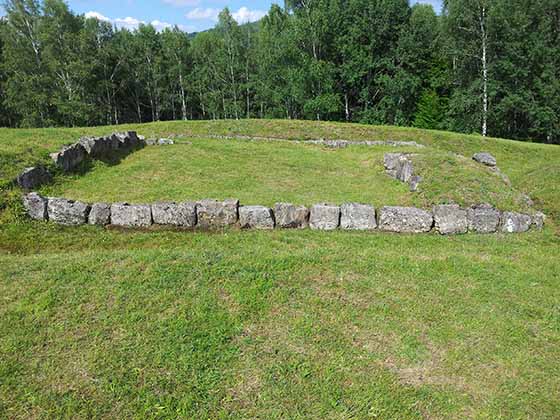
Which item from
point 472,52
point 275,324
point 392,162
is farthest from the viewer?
point 472,52

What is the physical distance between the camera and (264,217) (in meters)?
10.2

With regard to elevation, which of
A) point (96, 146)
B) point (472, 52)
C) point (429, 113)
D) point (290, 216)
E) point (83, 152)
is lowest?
point (290, 216)

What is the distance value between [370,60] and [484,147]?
19.8 meters

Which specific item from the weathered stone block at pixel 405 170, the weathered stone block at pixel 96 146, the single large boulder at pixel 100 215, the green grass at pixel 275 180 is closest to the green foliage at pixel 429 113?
the green grass at pixel 275 180

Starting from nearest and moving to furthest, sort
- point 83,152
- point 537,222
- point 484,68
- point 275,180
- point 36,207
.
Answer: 1. point 36,207
2. point 537,222
3. point 275,180
4. point 83,152
5. point 484,68

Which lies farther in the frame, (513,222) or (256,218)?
(513,222)

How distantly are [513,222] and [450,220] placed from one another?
1.80 m

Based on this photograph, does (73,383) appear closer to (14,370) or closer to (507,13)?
(14,370)

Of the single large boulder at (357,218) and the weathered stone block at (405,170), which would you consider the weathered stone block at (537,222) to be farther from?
the single large boulder at (357,218)

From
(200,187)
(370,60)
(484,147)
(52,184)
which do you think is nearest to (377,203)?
(200,187)

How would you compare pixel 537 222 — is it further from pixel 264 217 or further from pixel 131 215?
pixel 131 215

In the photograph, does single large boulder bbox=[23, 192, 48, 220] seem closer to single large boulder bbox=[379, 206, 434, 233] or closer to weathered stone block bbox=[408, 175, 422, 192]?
single large boulder bbox=[379, 206, 434, 233]

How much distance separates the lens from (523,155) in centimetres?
2217

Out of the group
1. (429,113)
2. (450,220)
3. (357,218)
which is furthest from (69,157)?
(429,113)
